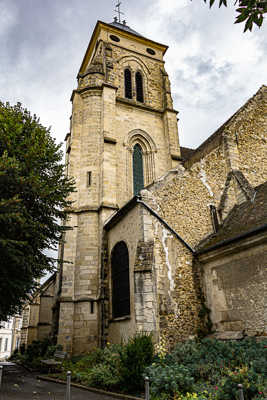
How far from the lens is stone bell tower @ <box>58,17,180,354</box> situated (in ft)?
46.5

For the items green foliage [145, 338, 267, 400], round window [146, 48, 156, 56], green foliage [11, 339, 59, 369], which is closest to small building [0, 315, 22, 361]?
green foliage [11, 339, 59, 369]

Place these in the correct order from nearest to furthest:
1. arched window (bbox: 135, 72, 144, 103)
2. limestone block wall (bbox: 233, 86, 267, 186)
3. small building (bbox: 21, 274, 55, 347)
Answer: limestone block wall (bbox: 233, 86, 267, 186) < small building (bbox: 21, 274, 55, 347) < arched window (bbox: 135, 72, 144, 103)

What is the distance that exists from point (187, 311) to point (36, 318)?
15.4 m

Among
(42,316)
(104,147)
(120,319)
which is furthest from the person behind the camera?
(42,316)

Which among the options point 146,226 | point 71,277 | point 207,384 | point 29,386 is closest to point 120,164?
point 71,277

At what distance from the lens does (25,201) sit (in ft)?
34.9

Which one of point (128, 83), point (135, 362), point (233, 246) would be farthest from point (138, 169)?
point (135, 362)

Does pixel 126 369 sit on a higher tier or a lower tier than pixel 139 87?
lower

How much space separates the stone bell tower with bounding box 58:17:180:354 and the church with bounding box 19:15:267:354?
0.22 ft

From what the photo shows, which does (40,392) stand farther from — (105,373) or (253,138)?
(253,138)

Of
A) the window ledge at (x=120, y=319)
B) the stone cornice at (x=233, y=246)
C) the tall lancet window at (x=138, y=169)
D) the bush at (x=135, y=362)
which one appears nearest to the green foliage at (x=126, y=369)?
the bush at (x=135, y=362)

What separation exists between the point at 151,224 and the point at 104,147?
8024 millimetres

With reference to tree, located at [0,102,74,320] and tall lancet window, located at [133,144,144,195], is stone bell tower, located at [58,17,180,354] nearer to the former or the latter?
tall lancet window, located at [133,144,144,195]

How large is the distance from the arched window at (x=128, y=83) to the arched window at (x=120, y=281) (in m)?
12.7
